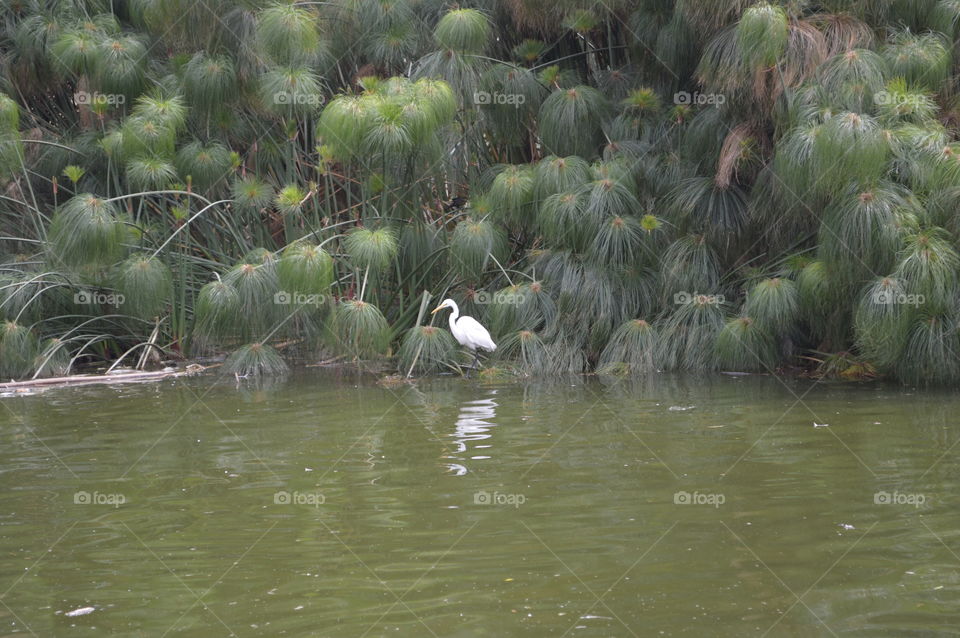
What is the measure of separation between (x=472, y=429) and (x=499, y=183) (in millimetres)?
3285

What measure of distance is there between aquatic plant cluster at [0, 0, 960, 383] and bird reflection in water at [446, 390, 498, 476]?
1326 mm

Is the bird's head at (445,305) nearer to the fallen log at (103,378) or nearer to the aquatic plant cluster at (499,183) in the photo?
the aquatic plant cluster at (499,183)

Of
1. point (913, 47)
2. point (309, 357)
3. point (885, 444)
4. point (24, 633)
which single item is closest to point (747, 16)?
point (913, 47)

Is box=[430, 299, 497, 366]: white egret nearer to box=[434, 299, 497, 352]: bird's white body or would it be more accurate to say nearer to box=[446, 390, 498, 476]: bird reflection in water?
box=[434, 299, 497, 352]: bird's white body

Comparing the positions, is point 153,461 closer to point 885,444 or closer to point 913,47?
point 885,444

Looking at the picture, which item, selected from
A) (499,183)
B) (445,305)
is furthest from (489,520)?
(499,183)

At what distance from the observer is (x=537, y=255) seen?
29.7 ft

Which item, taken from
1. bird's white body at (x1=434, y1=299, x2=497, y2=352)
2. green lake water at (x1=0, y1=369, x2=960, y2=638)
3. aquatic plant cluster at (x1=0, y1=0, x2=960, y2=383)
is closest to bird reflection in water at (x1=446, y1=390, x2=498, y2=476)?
green lake water at (x1=0, y1=369, x2=960, y2=638)

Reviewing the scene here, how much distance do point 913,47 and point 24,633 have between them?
694cm

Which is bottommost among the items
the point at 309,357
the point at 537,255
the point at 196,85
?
the point at 309,357

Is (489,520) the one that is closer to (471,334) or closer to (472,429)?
(472,429)

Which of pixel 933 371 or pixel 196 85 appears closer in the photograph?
pixel 933 371

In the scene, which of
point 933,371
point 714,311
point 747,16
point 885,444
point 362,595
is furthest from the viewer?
point 714,311

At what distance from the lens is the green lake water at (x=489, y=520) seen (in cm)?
309
